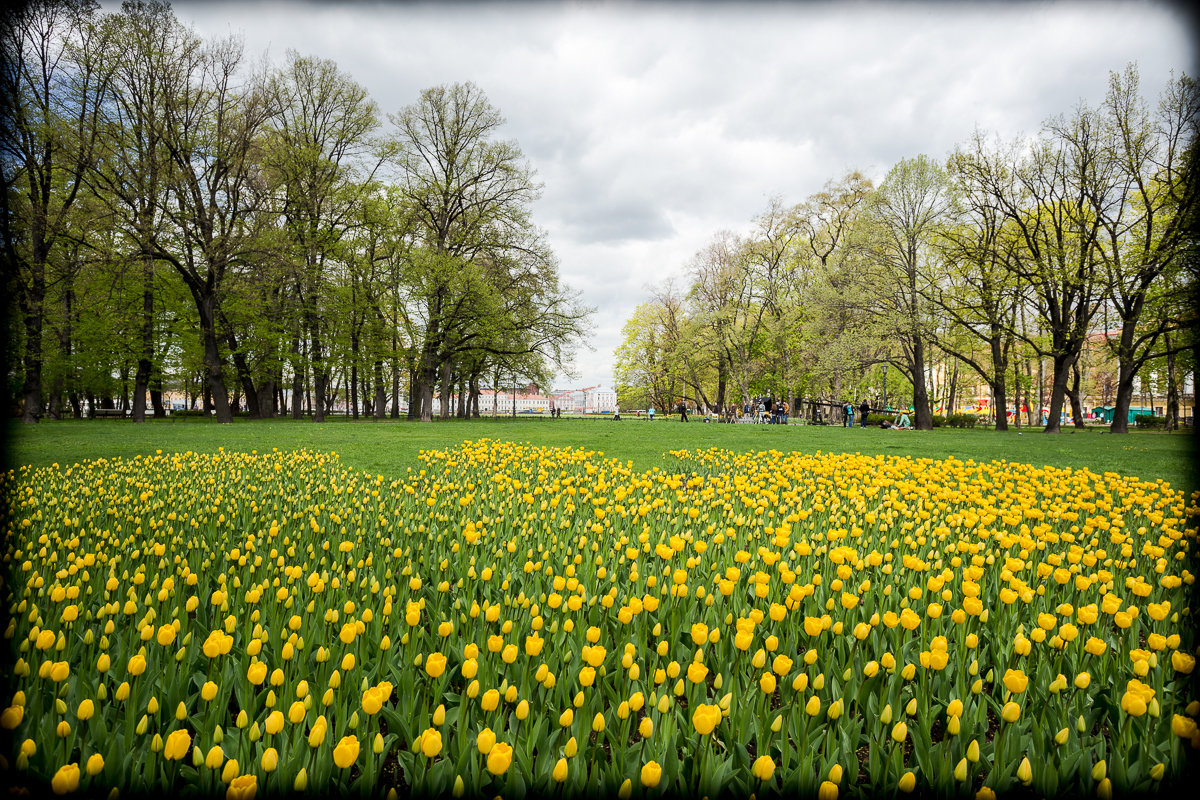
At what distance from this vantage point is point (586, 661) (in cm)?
200

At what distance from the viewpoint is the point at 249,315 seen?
25.3 metres

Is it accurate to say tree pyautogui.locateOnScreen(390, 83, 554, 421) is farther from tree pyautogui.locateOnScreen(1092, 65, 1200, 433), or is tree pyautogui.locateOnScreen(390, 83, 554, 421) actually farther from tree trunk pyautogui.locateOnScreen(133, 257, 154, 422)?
tree pyautogui.locateOnScreen(1092, 65, 1200, 433)

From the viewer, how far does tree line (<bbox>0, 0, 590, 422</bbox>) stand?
18250mm

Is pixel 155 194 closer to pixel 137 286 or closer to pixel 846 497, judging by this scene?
pixel 137 286

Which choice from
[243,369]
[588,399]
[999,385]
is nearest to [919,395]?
[999,385]

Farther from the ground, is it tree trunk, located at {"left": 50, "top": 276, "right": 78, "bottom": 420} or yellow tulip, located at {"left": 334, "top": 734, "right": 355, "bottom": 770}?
tree trunk, located at {"left": 50, "top": 276, "right": 78, "bottom": 420}

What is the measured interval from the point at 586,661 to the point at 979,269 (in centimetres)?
2836

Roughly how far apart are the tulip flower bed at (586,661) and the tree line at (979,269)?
12095 millimetres

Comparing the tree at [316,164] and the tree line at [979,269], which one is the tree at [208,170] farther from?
the tree line at [979,269]

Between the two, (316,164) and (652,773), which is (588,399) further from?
(652,773)

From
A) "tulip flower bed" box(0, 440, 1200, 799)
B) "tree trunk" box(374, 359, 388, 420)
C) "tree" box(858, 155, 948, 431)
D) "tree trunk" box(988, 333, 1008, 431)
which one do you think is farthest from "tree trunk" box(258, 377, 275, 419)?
"tree trunk" box(988, 333, 1008, 431)

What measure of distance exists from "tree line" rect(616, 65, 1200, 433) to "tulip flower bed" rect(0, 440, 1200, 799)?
12095 mm

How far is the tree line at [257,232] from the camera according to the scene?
719 inches

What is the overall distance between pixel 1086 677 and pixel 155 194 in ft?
84.9
